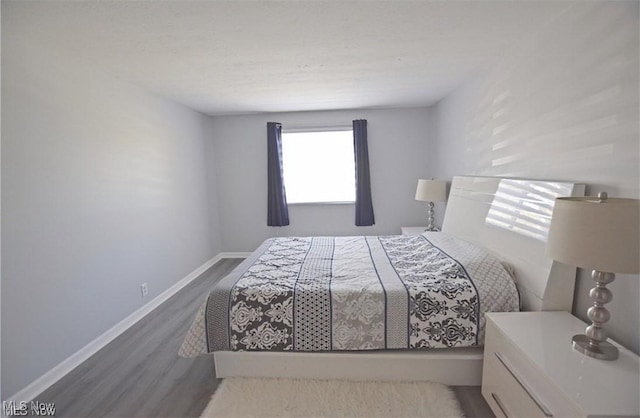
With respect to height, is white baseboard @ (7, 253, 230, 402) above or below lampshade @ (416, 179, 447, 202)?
below

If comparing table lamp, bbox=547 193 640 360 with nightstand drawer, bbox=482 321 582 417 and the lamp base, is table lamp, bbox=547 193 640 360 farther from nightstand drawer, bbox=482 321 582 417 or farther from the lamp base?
nightstand drawer, bbox=482 321 582 417

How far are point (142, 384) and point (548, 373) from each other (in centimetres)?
229

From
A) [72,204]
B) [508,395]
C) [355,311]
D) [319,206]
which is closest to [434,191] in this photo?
[319,206]

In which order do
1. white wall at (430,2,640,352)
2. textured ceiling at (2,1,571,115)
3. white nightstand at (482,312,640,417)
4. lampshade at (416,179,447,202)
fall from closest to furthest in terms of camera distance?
1. white nightstand at (482,312,640,417)
2. white wall at (430,2,640,352)
3. textured ceiling at (2,1,571,115)
4. lampshade at (416,179,447,202)

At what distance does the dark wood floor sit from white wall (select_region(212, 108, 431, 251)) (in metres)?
2.23

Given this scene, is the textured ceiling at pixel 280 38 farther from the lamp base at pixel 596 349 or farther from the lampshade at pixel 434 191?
the lamp base at pixel 596 349

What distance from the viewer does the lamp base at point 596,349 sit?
4.05 feet

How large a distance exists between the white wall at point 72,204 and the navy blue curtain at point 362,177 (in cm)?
251

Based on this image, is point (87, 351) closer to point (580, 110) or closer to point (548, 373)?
point (548, 373)

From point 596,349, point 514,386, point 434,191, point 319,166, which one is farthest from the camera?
point 319,166

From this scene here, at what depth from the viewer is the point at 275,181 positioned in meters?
4.41

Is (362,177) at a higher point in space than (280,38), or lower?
lower

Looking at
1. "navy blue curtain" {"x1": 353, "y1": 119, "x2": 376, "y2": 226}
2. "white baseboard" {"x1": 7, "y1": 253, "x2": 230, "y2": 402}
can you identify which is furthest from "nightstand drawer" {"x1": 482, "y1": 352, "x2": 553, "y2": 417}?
"navy blue curtain" {"x1": 353, "y1": 119, "x2": 376, "y2": 226}

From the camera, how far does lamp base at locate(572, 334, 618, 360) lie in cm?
123
